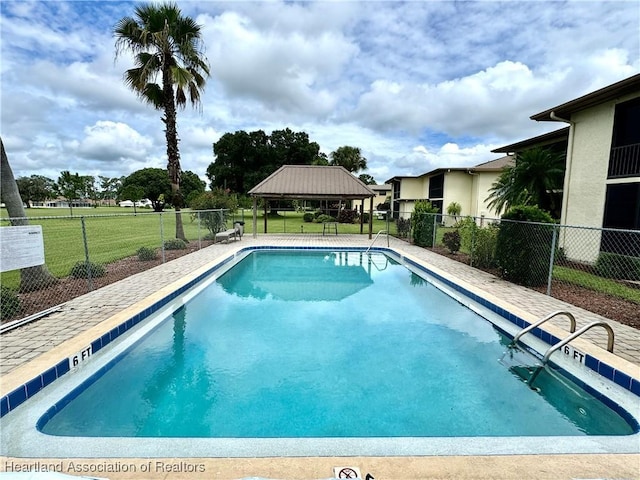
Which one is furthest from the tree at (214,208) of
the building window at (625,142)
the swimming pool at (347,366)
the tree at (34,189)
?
the tree at (34,189)

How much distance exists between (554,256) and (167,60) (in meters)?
13.5

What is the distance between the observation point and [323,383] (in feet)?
12.7

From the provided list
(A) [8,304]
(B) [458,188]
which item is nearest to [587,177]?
(A) [8,304]

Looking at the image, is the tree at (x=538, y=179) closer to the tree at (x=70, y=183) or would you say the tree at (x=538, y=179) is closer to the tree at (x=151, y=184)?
the tree at (x=151, y=184)

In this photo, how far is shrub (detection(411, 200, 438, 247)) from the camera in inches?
536

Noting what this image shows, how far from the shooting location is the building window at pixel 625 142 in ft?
29.3

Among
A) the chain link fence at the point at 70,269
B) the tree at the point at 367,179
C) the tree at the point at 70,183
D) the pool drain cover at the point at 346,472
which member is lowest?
the pool drain cover at the point at 346,472

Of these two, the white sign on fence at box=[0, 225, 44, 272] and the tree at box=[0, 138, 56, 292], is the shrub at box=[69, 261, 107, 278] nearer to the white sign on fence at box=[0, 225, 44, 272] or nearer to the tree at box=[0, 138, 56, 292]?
the tree at box=[0, 138, 56, 292]

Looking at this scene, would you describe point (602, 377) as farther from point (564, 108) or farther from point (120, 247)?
point (120, 247)

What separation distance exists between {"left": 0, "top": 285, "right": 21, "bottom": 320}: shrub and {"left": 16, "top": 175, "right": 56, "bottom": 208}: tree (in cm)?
8899

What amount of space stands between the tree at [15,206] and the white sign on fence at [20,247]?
132 centimetres

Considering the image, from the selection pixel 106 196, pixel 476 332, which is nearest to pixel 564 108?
pixel 476 332

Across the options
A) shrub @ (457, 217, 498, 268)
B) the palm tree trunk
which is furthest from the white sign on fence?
shrub @ (457, 217, 498, 268)

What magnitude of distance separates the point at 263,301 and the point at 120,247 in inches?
326
